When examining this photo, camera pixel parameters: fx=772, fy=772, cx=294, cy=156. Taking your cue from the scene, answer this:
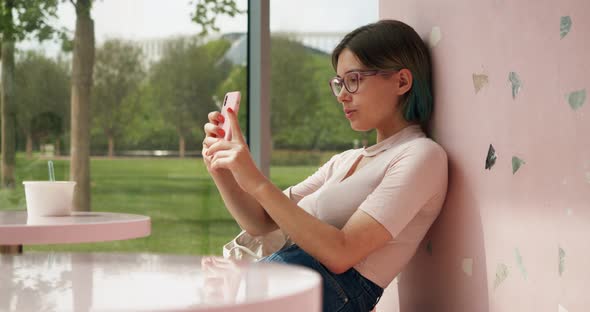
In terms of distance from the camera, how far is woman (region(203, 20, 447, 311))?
5.50ft

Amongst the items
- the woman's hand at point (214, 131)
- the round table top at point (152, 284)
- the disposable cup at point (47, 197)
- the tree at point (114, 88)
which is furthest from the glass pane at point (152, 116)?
the round table top at point (152, 284)

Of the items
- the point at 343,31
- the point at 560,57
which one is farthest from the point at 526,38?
the point at 343,31

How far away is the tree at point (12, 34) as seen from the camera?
3.93 m

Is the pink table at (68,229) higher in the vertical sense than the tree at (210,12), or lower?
lower

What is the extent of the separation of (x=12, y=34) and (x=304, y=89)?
207 centimetres

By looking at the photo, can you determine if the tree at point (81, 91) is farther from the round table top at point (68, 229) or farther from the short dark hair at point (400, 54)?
the short dark hair at point (400, 54)

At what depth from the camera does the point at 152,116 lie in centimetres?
432

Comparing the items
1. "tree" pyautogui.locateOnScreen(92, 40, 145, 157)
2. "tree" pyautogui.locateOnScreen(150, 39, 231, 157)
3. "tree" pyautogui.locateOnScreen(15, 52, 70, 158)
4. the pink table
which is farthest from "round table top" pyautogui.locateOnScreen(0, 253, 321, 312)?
"tree" pyautogui.locateOnScreen(150, 39, 231, 157)

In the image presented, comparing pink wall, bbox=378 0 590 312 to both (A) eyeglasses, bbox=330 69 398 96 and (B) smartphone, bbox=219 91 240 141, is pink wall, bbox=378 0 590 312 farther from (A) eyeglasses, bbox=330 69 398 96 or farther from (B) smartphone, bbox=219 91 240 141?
(B) smartphone, bbox=219 91 240 141

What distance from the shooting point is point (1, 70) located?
394 centimetres

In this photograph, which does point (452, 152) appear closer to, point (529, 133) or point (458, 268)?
point (458, 268)

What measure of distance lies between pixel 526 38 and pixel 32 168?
3141 millimetres

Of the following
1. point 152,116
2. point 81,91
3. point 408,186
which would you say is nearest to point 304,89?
point 152,116

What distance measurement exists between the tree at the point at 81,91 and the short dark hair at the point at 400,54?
243 cm
